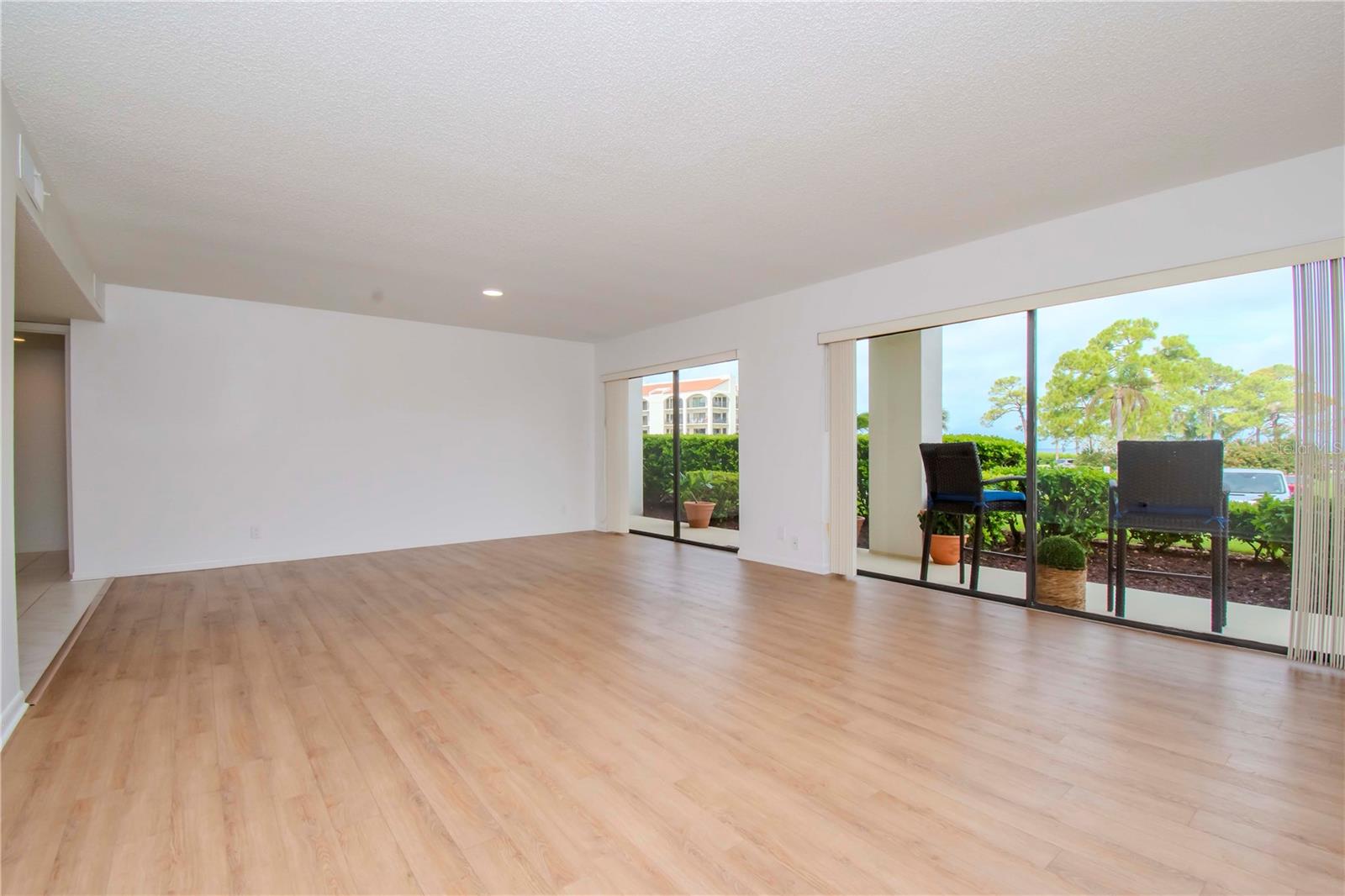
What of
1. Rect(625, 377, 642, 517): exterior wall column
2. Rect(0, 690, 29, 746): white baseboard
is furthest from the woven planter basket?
Rect(0, 690, 29, 746): white baseboard

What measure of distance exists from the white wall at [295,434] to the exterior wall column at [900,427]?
4.29 metres

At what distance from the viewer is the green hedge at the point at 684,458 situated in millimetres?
7031

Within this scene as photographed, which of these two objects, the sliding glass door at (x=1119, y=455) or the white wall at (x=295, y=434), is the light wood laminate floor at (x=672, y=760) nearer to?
the sliding glass door at (x=1119, y=455)

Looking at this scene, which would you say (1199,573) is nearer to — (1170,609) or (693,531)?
(1170,609)

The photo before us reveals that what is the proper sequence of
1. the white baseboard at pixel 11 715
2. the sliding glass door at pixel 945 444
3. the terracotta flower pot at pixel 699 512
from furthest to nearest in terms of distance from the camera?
1. the terracotta flower pot at pixel 699 512
2. the sliding glass door at pixel 945 444
3. the white baseboard at pixel 11 715

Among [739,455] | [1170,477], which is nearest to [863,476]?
[739,455]

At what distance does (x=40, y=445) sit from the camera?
6.61 metres

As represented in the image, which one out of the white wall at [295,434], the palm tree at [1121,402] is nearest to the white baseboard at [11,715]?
the white wall at [295,434]

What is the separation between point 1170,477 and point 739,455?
11.7ft

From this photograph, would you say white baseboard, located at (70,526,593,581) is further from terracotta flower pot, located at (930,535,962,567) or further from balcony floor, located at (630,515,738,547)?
terracotta flower pot, located at (930,535,962,567)

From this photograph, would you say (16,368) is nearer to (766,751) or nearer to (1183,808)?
(766,751)

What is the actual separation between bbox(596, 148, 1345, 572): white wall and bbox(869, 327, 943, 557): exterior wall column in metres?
0.50

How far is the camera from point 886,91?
8.07ft

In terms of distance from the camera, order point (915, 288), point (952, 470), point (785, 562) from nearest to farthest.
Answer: point (915, 288) → point (952, 470) → point (785, 562)
